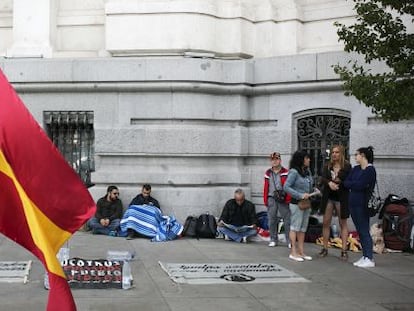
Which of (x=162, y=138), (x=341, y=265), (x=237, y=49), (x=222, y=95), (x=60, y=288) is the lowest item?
(x=341, y=265)

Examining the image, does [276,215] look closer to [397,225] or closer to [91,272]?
[397,225]

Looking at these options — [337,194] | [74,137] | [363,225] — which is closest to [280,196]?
[337,194]

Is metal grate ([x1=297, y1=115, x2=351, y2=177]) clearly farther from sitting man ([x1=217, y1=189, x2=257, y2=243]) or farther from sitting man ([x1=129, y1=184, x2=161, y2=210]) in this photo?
sitting man ([x1=129, y1=184, x2=161, y2=210])

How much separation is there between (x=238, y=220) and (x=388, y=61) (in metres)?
4.86

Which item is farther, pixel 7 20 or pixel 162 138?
pixel 7 20

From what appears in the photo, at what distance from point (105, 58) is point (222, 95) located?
7.68 feet

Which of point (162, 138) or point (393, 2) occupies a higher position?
point (393, 2)

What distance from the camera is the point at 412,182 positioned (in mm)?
10859

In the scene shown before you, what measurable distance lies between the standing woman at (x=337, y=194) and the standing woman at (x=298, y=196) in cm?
28

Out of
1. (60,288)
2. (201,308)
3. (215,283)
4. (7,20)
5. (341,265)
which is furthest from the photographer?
(7,20)

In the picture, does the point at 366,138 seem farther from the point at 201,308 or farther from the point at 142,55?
the point at 201,308

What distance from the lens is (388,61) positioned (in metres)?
6.98

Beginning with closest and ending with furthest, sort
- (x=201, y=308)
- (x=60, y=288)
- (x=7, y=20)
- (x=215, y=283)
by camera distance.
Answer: (x=60, y=288) → (x=201, y=308) → (x=215, y=283) → (x=7, y=20)

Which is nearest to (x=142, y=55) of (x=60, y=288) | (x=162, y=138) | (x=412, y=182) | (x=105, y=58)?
(x=105, y=58)
